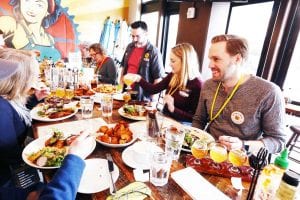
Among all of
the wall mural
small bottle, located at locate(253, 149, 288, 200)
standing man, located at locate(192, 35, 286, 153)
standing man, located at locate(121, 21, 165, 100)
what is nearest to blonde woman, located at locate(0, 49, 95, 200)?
small bottle, located at locate(253, 149, 288, 200)

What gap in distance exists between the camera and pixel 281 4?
2332mm

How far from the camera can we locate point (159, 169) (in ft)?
2.73

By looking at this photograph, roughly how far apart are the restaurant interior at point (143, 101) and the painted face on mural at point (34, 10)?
2.9 inches

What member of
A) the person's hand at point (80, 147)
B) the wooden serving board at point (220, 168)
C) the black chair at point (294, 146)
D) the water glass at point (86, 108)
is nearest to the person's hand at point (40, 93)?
the water glass at point (86, 108)

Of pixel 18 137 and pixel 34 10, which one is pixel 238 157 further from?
pixel 34 10

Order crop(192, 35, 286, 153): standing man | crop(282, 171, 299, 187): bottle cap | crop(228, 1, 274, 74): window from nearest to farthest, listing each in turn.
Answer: crop(282, 171, 299, 187): bottle cap < crop(192, 35, 286, 153): standing man < crop(228, 1, 274, 74): window

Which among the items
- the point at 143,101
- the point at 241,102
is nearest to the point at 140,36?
the point at 143,101

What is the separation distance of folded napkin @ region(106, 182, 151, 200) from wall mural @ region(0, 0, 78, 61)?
4.63 meters

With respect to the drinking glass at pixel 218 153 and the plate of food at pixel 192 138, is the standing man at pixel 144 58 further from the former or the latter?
the drinking glass at pixel 218 153

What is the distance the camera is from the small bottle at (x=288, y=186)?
623mm

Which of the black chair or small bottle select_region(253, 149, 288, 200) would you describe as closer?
small bottle select_region(253, 149, 288, 200)

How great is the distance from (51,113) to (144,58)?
1.78 m

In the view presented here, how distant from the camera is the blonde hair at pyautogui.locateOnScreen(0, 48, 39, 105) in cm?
111

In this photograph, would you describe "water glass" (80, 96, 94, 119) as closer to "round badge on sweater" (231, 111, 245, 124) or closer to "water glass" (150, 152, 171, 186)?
"water glass" (150, 152, 171, 186)
